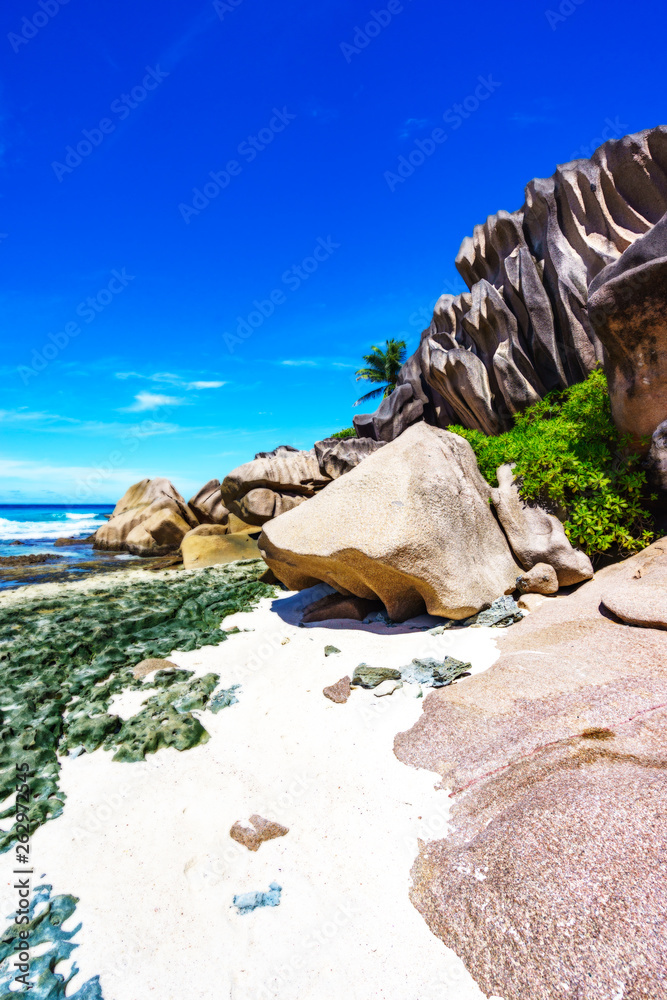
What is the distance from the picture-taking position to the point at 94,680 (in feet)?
18.2

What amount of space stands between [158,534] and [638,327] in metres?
20.6

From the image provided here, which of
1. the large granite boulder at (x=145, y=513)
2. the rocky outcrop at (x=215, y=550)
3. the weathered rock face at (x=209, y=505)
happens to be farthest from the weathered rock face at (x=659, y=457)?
the large granite boulder at (x=145, y=513)

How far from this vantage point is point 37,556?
21047 mm

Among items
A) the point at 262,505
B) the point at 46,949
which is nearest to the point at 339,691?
the point at 46,949

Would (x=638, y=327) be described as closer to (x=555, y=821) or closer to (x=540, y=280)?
(x=555, y=821)

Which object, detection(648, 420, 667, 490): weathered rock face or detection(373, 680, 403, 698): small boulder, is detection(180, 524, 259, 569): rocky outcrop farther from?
detection(648, 420, 667, 490): weathered rock face

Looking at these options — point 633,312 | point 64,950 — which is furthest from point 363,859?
point 633,312

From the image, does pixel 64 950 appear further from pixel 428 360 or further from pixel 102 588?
pixel 428 360

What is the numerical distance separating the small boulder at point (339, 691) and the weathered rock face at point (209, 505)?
59.6 feet

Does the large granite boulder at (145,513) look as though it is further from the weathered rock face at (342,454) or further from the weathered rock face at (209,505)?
the weathered rock face at (342,454)

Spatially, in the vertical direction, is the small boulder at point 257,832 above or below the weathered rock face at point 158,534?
below

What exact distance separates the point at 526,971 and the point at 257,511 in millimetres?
16630

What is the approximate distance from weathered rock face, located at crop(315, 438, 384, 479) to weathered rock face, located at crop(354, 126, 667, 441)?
4.02 metres

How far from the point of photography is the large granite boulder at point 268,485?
1828 centimetres
